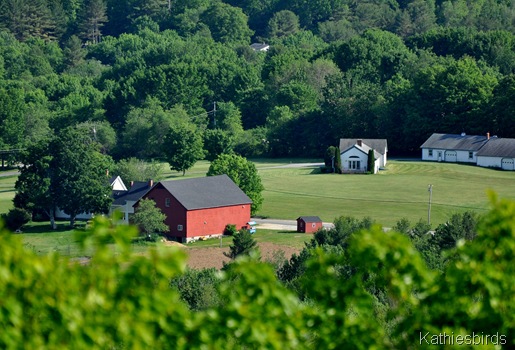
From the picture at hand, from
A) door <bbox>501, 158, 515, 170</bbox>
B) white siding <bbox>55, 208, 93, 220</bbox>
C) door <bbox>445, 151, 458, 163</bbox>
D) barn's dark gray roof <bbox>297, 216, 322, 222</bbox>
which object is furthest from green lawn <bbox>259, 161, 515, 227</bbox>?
white siding <bbox>55, 208, 93, 220</bbox>

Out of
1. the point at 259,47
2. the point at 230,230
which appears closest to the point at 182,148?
the point at 230,230

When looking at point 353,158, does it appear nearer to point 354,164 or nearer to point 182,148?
point 354,164

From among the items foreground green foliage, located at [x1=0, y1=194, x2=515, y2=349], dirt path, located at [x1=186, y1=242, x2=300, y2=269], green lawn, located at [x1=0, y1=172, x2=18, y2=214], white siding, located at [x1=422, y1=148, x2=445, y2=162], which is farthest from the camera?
white siding, located at [x1=422, y1=148, x2=445, y2=162]

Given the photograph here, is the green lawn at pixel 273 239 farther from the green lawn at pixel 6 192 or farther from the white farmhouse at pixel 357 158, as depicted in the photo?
the white farmhouse at pixel 357 158

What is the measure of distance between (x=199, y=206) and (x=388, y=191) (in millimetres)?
14400

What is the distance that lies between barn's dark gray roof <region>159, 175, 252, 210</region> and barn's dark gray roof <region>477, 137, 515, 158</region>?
2289 cm

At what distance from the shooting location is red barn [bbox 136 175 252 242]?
46.0 m

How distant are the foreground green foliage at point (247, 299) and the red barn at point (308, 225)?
117ft

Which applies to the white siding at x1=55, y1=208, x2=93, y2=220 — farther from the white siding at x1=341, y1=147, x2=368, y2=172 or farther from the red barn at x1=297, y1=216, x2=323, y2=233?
the white siding at x1=341, y1=147, x2=368, y2=172

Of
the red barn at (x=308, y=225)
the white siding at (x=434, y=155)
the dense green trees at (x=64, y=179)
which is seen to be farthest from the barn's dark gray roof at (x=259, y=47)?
the red barn at (x=308, y=225)

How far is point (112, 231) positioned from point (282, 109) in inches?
2981

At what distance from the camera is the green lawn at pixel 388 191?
165 feet

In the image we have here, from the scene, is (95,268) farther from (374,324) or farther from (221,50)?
(221,50)

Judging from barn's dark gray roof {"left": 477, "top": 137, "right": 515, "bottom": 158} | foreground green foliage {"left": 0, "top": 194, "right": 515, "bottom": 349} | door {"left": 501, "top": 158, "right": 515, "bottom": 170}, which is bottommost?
door {"left": 501, "top": 158, "right": 515, "bottom": 170}
